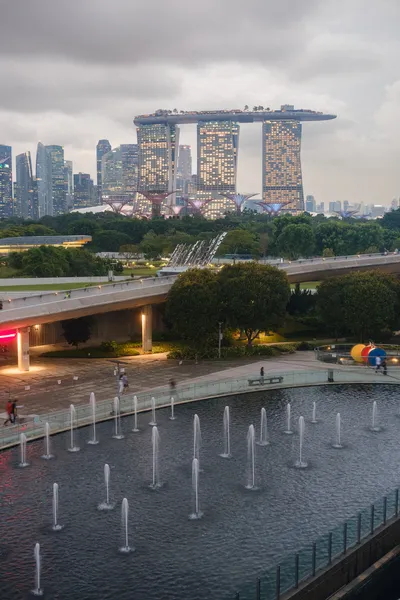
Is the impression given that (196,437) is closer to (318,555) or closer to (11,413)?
(11,413)

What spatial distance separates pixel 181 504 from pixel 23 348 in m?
25.6

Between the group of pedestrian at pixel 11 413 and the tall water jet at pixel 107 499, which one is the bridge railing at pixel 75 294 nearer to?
the group of pedestrian at pixel 11 413

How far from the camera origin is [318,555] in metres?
18.0

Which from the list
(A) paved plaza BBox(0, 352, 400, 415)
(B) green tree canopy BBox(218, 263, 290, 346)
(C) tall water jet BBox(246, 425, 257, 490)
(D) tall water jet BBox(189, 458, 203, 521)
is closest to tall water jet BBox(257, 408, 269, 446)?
(C) tall water jet BBox(246, 425, 257, 490)

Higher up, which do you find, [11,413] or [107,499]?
[11,413]

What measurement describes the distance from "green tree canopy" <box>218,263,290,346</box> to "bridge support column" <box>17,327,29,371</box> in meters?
Answer: 14.6

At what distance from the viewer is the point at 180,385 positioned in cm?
4138

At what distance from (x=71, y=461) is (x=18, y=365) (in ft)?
68.1

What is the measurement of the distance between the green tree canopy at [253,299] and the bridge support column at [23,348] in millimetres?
14596

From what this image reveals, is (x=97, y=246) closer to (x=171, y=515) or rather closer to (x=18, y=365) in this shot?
(x=18, y=365)

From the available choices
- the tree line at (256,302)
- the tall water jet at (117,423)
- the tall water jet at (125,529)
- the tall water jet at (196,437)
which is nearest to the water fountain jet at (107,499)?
the tall water jet at (125,529)

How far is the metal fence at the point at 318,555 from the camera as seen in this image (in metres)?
16.5

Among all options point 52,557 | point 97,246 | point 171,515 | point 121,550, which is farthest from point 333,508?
point 97,246

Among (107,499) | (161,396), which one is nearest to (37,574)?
(107,499)
